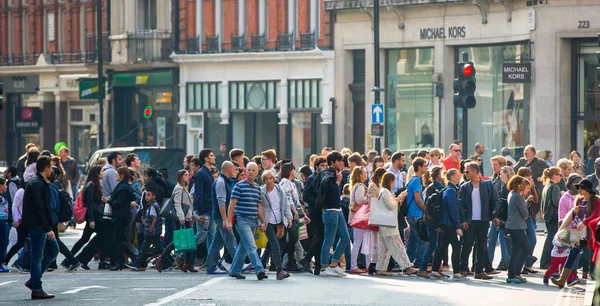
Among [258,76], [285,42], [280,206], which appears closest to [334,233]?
[280,206]

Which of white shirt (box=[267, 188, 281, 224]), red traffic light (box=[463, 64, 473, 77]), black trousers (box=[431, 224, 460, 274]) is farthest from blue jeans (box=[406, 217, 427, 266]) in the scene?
red traffic light (box=[463, 64, 473, 77])

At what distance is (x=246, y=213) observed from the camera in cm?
1998

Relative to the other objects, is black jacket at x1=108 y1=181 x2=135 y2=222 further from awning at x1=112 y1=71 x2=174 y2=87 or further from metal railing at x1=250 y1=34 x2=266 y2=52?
awning at x1=112 y1=71 x2=174 y2=87

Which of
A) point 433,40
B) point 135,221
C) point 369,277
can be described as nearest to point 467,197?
point 369,277

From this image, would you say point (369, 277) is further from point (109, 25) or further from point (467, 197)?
point (109, 25)

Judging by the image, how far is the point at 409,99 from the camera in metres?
42.4

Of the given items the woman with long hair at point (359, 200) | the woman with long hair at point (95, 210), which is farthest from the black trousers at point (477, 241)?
the woman with long hair at point (95, 210)

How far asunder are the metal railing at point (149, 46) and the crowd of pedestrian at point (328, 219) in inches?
1070

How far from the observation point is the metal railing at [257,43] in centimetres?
4741

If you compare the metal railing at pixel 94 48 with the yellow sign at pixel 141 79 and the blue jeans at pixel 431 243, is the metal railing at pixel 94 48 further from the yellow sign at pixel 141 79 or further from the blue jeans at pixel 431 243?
the blue jeans at pixel 431 243

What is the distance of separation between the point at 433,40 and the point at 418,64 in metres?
1.15

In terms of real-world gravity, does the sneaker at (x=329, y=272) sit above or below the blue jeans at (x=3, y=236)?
below

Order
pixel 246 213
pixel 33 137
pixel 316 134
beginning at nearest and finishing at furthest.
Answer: pixel 246 213 < pixel 316 134 < pixel 33 137

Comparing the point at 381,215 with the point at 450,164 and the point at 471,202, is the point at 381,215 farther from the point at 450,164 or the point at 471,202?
the point at 450,164
